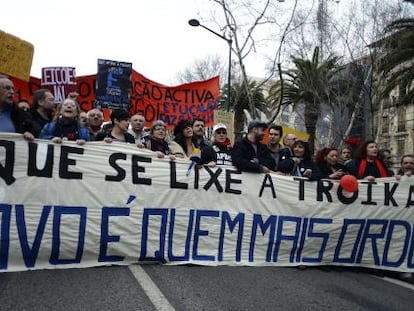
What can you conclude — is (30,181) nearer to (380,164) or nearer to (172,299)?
(172,299)

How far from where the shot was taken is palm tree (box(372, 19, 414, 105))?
58.0ft

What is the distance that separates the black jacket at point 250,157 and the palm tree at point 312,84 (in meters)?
14.8

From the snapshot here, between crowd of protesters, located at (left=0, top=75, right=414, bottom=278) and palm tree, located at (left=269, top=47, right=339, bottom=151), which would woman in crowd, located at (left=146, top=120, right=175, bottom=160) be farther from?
palm tree, located at (left=269, top=47, right=339, bottom=151)

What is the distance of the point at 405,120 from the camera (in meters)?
38.2

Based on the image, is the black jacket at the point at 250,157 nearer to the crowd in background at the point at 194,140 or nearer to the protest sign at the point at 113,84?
the crowd in background at the point at 194,140

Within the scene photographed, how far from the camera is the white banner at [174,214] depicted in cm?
452

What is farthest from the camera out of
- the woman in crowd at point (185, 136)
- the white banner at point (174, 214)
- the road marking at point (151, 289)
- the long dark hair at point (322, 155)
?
the long dark hair at point (322, 155)

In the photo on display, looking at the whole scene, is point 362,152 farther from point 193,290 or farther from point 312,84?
point 312,84

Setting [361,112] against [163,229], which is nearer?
[163,229]

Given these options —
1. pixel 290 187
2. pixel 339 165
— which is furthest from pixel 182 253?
pixel 339 165

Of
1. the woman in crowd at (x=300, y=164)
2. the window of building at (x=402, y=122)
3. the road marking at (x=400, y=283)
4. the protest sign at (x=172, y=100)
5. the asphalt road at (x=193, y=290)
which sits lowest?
the road marking at (x=400, y=283)

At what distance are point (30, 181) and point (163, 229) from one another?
1.38 m

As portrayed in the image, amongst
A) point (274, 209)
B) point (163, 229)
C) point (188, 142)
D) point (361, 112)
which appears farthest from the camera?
point (361, 112)

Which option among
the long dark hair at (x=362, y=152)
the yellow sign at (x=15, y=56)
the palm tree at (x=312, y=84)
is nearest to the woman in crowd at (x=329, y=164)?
the long dark hair at (x=362, y=152)
